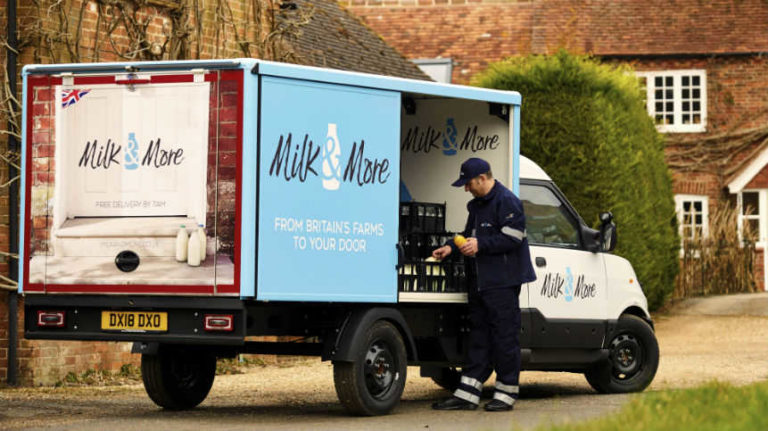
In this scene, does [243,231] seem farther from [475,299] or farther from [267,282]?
[475,299]

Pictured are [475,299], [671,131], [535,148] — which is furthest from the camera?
[671,131]

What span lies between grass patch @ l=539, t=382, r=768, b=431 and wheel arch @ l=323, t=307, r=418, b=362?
1.98 meters

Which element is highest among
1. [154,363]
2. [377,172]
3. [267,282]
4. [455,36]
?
[455,36]

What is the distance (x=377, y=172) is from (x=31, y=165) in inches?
96.7

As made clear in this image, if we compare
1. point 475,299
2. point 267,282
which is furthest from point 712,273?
point 267,282

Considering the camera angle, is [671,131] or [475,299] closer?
[475,299]

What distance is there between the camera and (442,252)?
10102mm

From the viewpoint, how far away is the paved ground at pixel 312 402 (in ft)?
30.4

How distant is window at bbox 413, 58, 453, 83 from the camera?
109 ft

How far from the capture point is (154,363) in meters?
10.3

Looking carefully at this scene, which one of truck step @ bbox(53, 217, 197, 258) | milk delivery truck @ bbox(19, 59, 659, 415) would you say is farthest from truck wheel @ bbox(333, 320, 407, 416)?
truck step @ bbox(53, 217, 197, 258)

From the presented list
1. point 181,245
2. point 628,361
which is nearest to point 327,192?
point 181,245

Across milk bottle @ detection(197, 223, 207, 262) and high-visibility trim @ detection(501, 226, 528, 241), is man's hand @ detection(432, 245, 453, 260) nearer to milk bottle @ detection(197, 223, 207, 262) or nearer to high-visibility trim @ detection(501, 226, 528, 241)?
high-visibility trim @ detection(501, 226, 528, 241)

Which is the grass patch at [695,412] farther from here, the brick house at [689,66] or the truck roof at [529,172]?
the brick house at [689,66]
